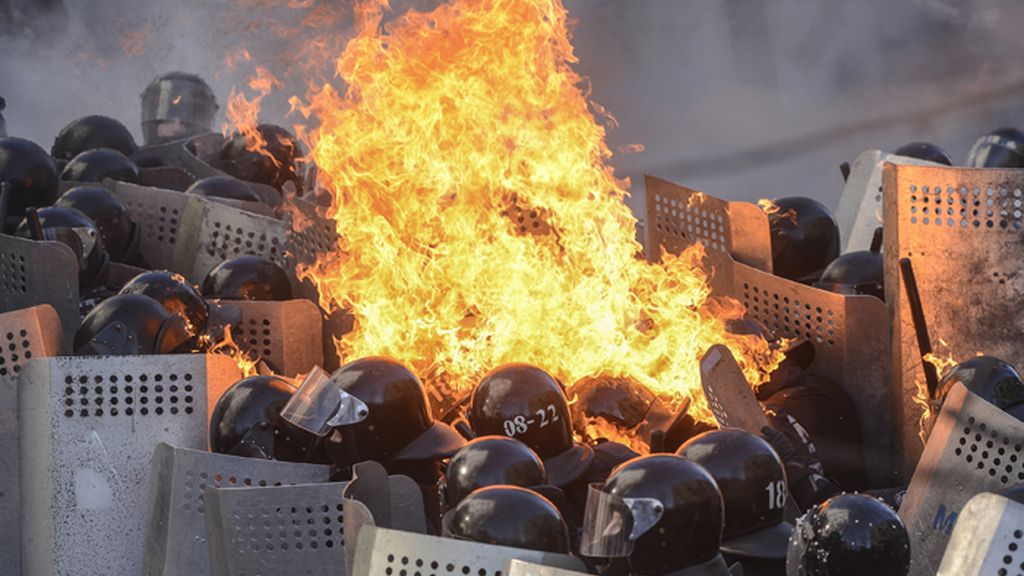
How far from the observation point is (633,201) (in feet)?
66.2

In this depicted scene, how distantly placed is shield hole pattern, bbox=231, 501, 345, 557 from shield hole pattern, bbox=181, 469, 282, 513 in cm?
49

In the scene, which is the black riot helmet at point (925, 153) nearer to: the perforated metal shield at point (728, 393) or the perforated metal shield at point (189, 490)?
the perforated metal shield at point (728, 393)

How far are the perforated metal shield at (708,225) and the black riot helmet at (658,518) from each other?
467 centimetres

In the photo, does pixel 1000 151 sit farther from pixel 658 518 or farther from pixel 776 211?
pixel 658 518

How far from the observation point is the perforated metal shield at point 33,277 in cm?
1136

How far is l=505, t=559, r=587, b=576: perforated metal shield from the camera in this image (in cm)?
600

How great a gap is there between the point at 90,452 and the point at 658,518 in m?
3.47

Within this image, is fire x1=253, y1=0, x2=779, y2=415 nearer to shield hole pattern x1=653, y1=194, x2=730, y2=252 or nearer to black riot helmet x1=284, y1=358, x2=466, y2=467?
shield hole pattern x1=653, y1=194, x2=730, y2=252

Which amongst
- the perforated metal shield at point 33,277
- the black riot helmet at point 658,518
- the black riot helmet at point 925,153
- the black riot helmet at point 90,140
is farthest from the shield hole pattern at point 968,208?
the black riot helmet at point 90,140

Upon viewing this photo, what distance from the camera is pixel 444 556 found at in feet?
20.7

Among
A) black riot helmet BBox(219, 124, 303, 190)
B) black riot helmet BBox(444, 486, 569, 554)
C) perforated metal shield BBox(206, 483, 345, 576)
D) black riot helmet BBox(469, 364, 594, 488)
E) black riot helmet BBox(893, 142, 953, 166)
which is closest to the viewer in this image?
black riot helmet BBox(444, 486, 569, 554)

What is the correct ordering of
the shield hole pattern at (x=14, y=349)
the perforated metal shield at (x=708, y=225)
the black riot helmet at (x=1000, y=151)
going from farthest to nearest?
the black riot helmet at (x=1000, y=151)
the perforated metal shield at (x=708, y=225)
the shield hole pattern at (x=14, y=349)

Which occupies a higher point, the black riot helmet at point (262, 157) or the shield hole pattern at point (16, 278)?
the black riot helmet at point (262, 157)

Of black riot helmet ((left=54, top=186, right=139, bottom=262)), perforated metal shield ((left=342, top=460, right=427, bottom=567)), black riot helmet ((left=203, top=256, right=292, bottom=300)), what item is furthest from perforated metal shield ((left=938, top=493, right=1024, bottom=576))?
black riot helmet ((left=54, top=186, right=139, bottom=262))
